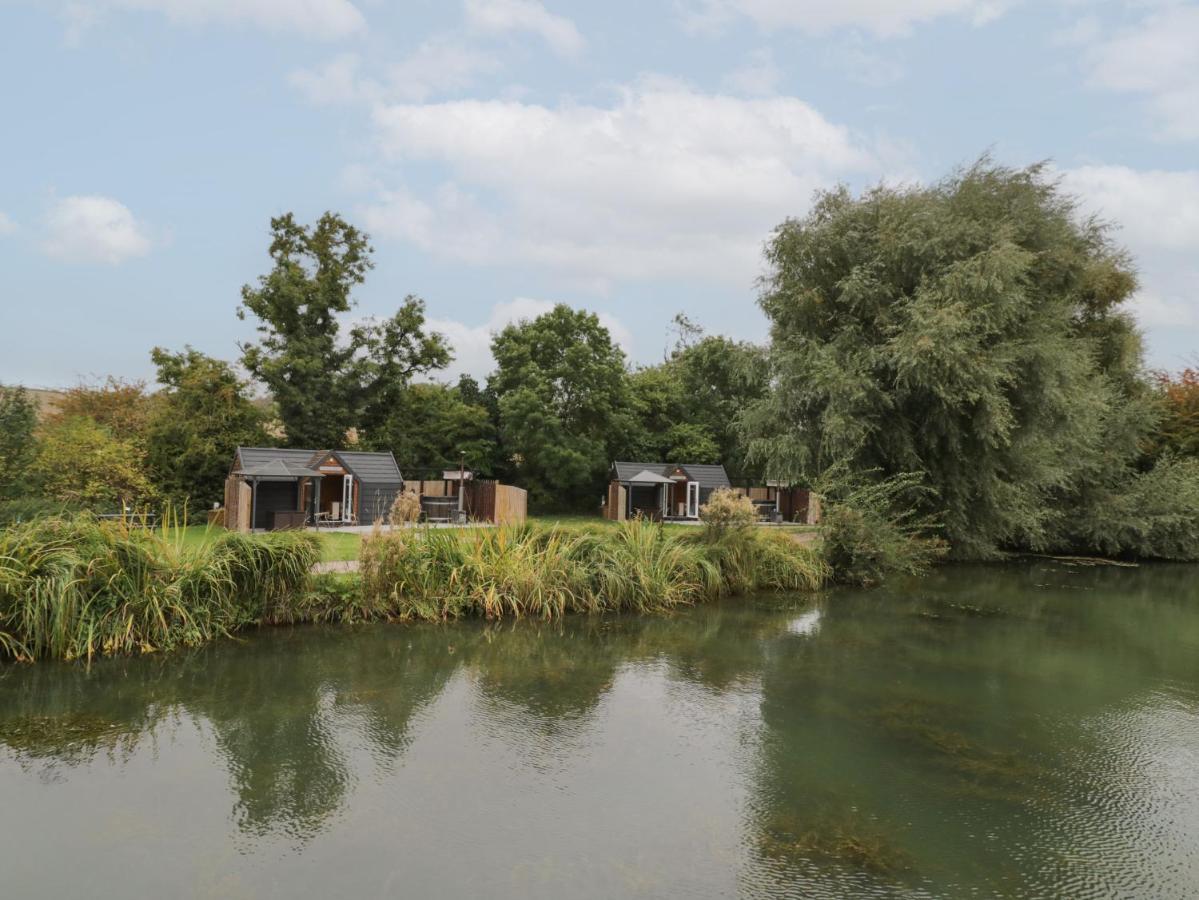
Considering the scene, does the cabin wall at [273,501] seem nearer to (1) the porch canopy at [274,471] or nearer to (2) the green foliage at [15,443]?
(1) the porch canopy at [274,471]

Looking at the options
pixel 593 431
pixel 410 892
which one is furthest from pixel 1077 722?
A: pixel 593 431

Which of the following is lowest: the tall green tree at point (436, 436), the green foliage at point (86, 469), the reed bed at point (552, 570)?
the reed bed at point (552, 570)

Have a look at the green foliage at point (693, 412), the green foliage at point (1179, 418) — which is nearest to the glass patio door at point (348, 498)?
the green foliage at point (693, 412)

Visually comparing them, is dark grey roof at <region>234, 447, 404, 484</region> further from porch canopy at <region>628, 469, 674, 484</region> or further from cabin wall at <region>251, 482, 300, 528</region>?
porch canopy at <region>628, 469, 674, 484</region>

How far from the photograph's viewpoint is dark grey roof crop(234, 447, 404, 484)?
63.8 feet

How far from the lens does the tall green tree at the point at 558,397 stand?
24.9 metres

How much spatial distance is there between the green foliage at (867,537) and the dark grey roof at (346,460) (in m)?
12.5

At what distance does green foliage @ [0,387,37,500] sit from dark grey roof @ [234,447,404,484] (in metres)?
5.21

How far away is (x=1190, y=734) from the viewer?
6.33m

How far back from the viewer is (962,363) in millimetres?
15711

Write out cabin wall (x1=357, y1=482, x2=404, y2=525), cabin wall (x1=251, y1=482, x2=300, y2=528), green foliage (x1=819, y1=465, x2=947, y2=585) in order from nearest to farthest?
green foliage (x1=819, y1=465, x2=947, y2=585) < cabin wall (x1=251, y1=482, x2=300, y2=528) < cabin wall (x1=357, y1=482, x2=404, y2=525)

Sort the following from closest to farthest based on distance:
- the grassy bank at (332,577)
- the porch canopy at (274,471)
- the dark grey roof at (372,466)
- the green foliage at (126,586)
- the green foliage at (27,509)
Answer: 1. the green foliage at (126,586)
2. the grassy bank at (332,577)
3. the green foliage at (27,509)
4. the porch canopy at (274,471)
5. the dark grey roof at (372,466)

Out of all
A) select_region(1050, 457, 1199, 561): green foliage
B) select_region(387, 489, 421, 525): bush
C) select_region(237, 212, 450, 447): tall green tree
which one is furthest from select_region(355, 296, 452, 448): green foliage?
select_region(1050, 457, 1199, 561): green foliage

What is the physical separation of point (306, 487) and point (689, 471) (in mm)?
12796
